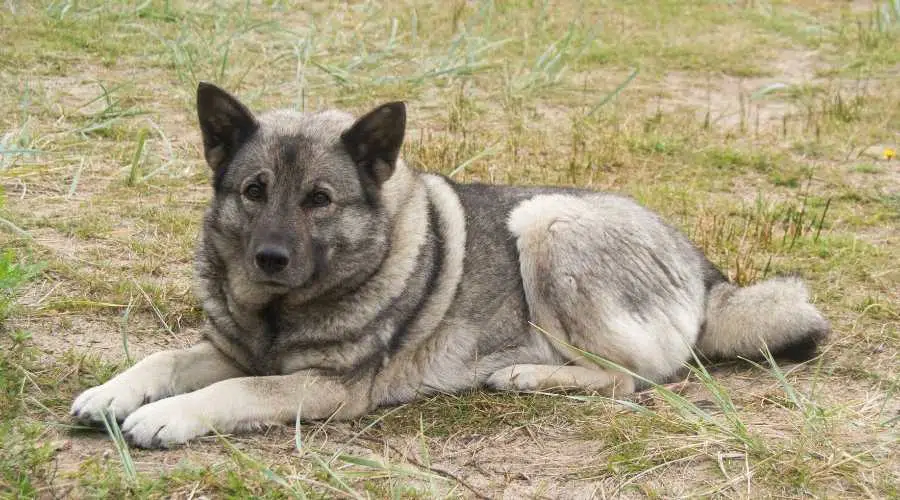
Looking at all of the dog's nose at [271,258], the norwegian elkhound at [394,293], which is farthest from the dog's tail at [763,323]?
the dog's nose at [271,258]

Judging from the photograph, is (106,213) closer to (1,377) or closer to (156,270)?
(156,270)

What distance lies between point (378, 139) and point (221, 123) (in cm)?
63

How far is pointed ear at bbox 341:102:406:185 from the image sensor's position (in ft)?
13.8

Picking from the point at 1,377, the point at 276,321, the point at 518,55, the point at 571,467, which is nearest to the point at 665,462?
the point at 571,467

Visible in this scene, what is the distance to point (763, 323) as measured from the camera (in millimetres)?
4629

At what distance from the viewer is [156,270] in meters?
5.47

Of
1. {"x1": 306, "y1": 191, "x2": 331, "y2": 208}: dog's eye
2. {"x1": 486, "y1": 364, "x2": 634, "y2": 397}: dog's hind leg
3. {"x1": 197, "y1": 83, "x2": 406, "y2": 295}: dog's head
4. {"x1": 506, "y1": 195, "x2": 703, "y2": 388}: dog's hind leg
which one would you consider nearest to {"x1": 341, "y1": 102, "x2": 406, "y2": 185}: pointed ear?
{"x1": 197, "y1": 83, "x2": 406, "y2": 295}: dog's head

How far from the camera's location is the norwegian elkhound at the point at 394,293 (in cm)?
404

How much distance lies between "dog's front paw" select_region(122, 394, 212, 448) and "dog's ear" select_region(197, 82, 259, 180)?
99cm

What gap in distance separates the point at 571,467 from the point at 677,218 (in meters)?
3.23

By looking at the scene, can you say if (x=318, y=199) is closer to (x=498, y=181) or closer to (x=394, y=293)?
(x=394, y=293)

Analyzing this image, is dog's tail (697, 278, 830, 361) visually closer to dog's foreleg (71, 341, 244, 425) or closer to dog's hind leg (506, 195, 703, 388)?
dog's hind leg (506, 195, 703, 388)

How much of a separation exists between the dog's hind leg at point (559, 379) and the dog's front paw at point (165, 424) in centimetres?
129

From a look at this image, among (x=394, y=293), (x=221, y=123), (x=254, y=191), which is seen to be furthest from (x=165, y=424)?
(x=221, y=123)
